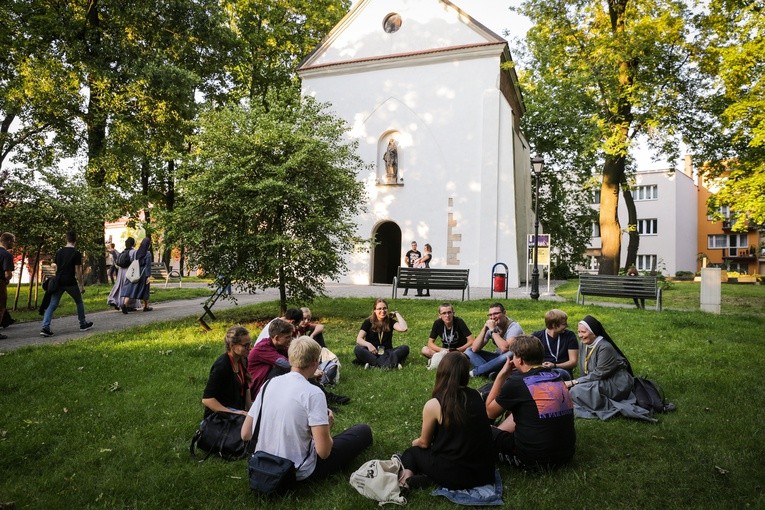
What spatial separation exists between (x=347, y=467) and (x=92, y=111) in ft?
67.6

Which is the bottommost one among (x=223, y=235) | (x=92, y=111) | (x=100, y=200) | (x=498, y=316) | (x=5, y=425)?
(x=5, y=425)

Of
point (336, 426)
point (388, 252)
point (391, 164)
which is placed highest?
point (391, 164)

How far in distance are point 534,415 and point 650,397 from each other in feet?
7.57

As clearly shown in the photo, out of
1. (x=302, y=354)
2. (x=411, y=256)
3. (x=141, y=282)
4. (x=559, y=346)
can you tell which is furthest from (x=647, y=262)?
(x=302, y=354)

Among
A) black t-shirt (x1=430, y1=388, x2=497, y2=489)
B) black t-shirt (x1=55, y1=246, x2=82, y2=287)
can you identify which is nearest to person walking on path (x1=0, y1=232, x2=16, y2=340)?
black t-shirt (x1=55, y1=246, x2=82, y2=287)

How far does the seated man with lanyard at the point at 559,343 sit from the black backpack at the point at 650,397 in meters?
0.81

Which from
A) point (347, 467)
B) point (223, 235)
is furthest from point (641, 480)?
point (223, 235)

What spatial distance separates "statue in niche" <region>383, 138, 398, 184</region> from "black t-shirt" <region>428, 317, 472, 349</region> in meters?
15.9

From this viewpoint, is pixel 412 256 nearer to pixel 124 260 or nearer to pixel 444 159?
pixel 444 159

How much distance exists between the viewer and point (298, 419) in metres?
3.62

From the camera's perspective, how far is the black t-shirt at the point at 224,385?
4.54 meters

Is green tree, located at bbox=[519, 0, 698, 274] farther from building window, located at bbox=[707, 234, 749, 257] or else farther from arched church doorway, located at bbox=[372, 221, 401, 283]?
building window, located at bbox=[707, 234, 749, 257]

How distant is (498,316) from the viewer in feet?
23.5

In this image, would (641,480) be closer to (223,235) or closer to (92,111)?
(223,235)
